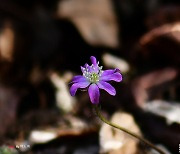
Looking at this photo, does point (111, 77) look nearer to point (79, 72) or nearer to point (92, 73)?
point (92, 73)

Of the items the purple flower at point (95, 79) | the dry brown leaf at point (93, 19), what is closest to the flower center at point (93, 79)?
the purple flower at point (95, 79)

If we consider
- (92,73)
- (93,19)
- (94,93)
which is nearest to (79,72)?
(93,19)

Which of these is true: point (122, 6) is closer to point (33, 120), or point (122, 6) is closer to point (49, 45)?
point (49, 45)

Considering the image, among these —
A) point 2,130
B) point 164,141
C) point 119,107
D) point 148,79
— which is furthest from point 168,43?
point 2,130

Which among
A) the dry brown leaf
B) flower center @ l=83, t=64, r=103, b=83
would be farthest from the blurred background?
flower center @ l=83, t=64, r=103, b=83

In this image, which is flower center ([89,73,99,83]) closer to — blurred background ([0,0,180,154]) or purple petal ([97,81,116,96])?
purple petal ([97,81,116,96])
